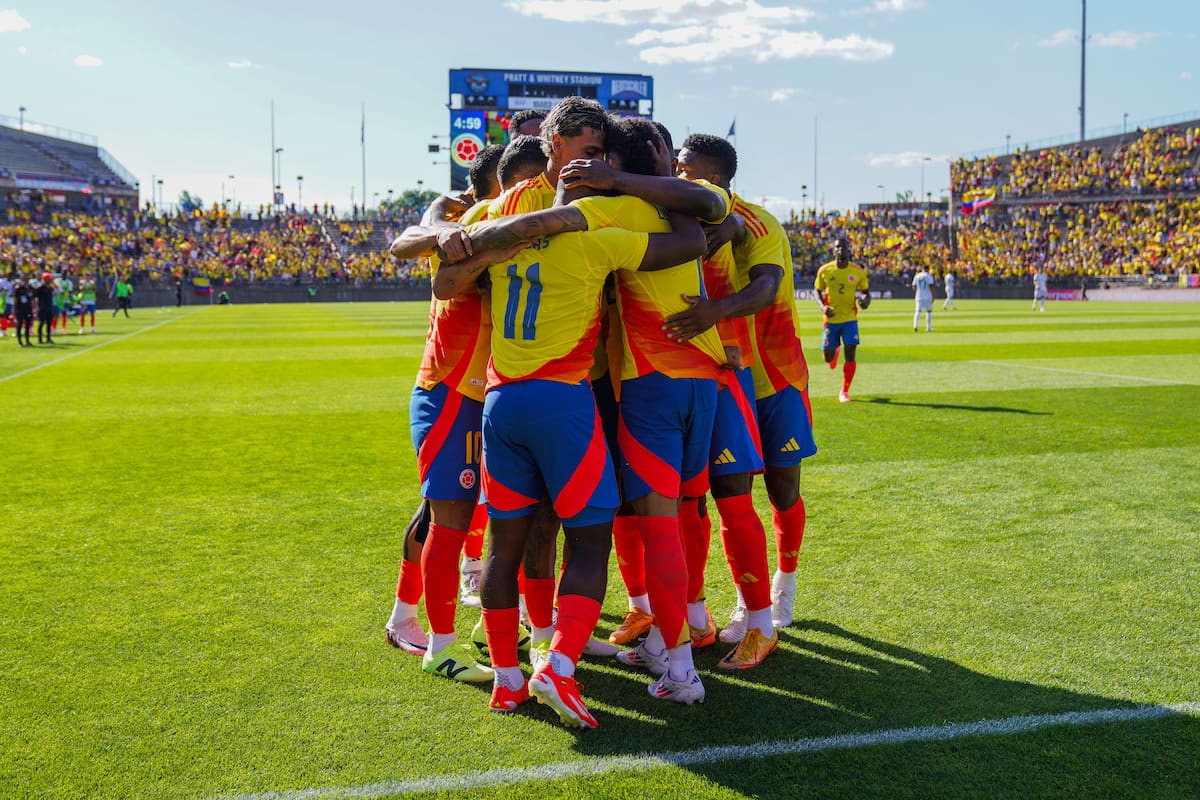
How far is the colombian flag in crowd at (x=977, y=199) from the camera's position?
61.8 m

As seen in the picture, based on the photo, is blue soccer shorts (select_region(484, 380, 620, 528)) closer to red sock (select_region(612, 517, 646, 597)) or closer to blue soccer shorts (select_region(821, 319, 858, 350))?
red sock (select_region(612, 517, 646, 597))

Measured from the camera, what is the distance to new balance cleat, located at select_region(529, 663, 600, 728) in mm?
3439

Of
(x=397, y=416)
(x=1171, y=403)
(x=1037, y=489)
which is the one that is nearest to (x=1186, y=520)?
(x=1037, y=489)

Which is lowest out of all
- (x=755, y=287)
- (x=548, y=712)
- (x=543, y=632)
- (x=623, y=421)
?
(x=548, y=712)

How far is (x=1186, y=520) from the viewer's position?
20.7 feet

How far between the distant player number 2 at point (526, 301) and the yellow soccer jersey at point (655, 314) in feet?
1.26

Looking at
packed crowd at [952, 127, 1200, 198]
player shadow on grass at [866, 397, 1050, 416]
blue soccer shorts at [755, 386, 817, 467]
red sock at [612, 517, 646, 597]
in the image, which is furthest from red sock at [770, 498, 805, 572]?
packed crowd at [952, 127, 1200, 198]

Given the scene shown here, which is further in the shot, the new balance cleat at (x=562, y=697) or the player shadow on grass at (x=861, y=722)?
the new balance cleat at (x=562, y=697)

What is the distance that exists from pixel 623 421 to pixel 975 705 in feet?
5.66

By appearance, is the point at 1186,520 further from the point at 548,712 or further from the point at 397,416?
the point at 397,416

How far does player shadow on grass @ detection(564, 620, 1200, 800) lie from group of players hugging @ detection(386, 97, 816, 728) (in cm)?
15

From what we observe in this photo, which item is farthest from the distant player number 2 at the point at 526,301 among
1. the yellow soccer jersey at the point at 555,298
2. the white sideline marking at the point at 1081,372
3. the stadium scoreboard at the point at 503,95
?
the stadium scoreboard at the point at 503,95

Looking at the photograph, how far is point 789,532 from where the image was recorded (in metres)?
4.59

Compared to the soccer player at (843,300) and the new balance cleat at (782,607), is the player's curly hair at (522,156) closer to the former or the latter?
the new balance cleat at (782,607)
